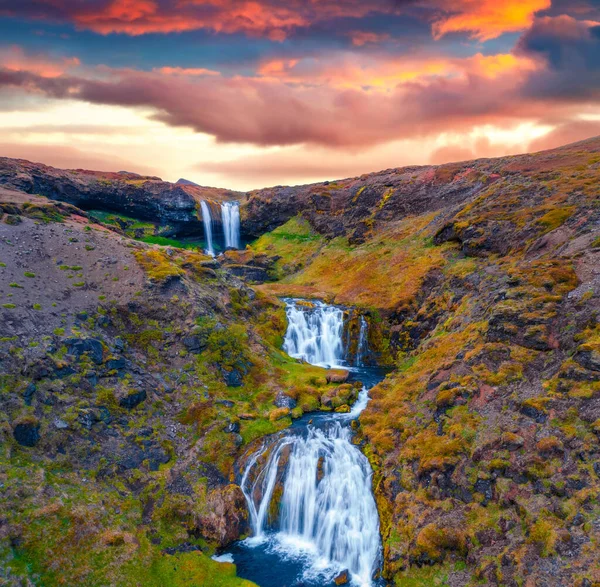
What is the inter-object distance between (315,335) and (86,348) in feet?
89.3

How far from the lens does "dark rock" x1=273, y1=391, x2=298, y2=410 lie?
3508 cm

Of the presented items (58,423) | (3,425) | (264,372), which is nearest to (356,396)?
→ (264,372)

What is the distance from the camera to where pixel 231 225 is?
11012cm

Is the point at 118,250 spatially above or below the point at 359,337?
above

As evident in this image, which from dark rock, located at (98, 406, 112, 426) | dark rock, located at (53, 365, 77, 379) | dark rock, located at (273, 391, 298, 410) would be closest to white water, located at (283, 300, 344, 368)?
dark rock, located at (273, 391, 298, 410)

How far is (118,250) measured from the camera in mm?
46281

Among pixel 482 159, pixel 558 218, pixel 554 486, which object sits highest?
pixel 482 159

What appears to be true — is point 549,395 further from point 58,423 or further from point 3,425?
point 3,425

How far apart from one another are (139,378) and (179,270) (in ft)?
53.2

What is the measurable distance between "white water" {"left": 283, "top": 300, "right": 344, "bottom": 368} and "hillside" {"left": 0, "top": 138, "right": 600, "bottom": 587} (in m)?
2.28

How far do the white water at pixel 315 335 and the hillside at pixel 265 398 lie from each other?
2.28m

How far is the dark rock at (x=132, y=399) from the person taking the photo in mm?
30734

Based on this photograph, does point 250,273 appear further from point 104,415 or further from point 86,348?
point 104,415

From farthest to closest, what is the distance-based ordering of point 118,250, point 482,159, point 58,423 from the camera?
point 482,159
point 118,250
point 58,423
